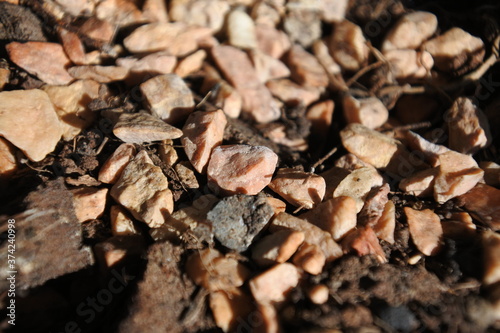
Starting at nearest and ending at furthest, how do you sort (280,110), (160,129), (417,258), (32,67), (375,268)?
(375,268), (417,258), (160,129), (32,67), (280,110)

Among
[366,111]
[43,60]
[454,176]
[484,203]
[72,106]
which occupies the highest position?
[43,60]

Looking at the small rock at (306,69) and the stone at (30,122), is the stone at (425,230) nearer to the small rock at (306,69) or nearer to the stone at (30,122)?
the small rock at (306,69)

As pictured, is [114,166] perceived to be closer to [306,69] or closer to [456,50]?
[306,69]

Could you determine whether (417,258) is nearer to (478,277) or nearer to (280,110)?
(478,277)

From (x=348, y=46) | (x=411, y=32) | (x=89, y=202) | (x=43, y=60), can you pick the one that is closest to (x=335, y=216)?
(x=89, y=202)

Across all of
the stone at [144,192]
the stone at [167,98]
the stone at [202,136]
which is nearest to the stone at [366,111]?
the stone at [202,136]

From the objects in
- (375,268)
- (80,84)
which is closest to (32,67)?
(80,84)
